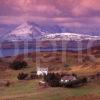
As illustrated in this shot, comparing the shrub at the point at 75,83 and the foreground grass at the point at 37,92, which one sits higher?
the shrub at the point at 75,83

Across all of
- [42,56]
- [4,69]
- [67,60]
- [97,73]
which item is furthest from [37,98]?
[42,56]

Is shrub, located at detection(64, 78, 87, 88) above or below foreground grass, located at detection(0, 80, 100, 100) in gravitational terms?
above

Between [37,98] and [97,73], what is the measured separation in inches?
781

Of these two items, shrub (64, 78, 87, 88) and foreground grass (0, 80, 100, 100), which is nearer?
foreground grass (0, 80, 100, 100)

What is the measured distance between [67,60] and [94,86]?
1267 inches

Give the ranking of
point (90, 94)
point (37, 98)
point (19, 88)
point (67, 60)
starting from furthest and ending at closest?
point (67, 60) < point (19, 88) < point (90, 94) < point (37, 98)

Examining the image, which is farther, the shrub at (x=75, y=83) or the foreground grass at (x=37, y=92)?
the shrub at (x=75, y=83)

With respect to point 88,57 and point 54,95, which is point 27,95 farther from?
point 88,57

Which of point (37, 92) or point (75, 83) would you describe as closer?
point (37, 92)

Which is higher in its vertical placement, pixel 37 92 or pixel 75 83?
pixel 75 83

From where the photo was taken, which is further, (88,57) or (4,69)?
(88,57)

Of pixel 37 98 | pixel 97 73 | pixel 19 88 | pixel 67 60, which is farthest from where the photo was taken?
pixel 67 60

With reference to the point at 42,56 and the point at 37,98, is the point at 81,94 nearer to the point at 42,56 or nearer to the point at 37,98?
the point at 37,98

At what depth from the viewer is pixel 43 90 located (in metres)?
43.7
